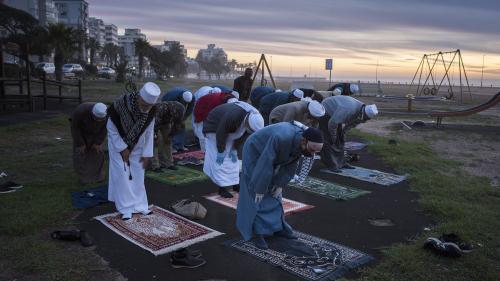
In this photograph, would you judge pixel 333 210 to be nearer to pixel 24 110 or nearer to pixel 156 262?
pixel 156 262

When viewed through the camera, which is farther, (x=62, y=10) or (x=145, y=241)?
(x=62, y=10)

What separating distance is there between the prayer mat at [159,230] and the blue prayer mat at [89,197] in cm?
50

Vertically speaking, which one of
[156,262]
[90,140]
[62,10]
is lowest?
[156,262]

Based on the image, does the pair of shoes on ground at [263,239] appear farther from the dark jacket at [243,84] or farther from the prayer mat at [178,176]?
the dark jacket at [243,84]

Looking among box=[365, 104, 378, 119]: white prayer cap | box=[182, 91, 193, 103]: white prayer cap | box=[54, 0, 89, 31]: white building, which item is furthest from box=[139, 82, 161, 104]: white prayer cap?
box=[54, 0, 89, 31]: white building

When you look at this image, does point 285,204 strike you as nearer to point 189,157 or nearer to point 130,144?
point 130,144

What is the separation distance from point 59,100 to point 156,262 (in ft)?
47.7

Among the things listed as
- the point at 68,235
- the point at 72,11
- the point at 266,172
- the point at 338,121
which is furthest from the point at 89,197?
the point at 72,11

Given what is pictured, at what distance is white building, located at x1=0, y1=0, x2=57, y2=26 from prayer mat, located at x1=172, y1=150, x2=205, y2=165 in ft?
215

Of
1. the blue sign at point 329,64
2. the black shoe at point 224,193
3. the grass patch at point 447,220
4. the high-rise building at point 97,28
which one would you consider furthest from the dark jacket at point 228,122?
the high-rise building at point 97,28

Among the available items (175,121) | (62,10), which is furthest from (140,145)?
(62,10)

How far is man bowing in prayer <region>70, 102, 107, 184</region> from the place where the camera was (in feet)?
21.4

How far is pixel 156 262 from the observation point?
4.27 metres

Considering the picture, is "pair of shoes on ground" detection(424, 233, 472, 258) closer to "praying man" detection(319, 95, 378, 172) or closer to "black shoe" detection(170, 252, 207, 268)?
"black shoe" detection(170, 252, 207, 268)
